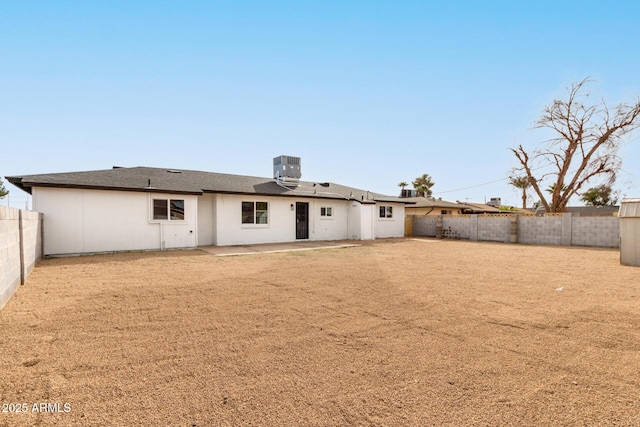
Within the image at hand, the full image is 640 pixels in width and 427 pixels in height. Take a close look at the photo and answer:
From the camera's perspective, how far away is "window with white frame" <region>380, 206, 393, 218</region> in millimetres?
21844

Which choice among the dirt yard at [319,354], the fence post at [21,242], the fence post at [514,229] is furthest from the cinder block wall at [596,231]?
the fence post at [21,242]

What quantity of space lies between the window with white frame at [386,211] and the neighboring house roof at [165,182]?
3.74 feet

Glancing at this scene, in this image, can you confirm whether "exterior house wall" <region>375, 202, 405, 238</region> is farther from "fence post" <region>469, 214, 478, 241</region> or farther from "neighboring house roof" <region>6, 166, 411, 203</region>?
"fence post" <region>469, 214, 478, 241</region>

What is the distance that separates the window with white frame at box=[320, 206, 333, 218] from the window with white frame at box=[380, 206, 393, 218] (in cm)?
443

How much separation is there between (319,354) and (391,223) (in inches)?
771

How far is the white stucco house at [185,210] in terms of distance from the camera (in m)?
11.1

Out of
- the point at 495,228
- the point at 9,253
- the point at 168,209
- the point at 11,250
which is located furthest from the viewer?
the point at 495,228

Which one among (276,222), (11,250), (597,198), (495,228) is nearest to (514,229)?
(495,228)

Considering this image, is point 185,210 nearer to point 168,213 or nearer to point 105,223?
point 168,213

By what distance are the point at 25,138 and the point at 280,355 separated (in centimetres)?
1686

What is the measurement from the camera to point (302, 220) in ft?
59.2

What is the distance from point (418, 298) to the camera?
580cm

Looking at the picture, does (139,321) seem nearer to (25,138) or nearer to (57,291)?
(57,291)

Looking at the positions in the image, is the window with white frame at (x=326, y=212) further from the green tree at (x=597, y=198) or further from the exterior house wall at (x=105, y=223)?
the green tree at (x=597, y=198)
